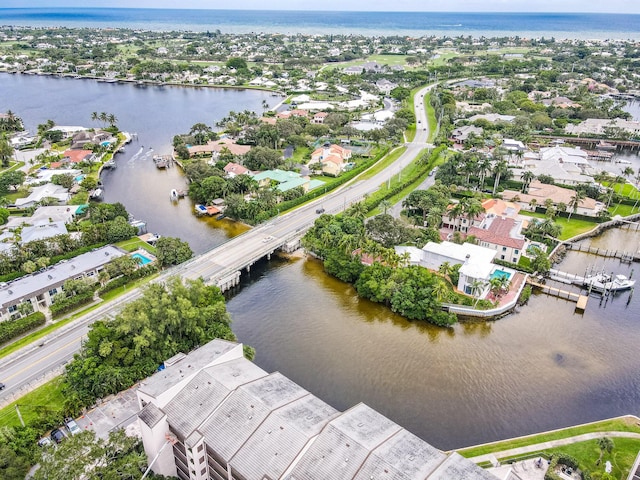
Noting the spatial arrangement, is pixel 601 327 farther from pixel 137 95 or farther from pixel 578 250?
pixel 137 95

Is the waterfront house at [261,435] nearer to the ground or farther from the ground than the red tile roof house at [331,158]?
farther from the ground

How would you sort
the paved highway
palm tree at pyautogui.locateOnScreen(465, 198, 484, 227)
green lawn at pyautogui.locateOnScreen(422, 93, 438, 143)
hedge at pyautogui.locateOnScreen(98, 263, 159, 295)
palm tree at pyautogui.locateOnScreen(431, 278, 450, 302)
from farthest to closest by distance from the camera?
1. green lawn at pyautogui.locateOnScreen(422, 93, 438, 143)
2. palm tree at pyautogui.locateOnScreen(465, 198, 484, 227)
3. hedge at pyautogui.locateOnScreen(98, 263, 159, 295)
4. palm tree at pyautogui.locateOnScreen(431, 278, 450, 302)
5. the paved highway

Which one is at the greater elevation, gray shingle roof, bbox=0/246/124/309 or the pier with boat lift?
gray shingle roof, bbox=0/246/124/309

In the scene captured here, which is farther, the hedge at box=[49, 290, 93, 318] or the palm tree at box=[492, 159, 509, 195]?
the palm tree at box=[492, 159, 509, 195]

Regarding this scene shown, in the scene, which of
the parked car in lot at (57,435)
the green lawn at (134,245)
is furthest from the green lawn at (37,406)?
the green lawn at (134,245)

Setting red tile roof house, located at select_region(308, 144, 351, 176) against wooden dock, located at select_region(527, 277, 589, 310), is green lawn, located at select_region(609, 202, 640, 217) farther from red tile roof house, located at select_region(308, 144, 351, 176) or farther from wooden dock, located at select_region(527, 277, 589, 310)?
red tile roof house, located at select_region(308, 144, 351, 176)

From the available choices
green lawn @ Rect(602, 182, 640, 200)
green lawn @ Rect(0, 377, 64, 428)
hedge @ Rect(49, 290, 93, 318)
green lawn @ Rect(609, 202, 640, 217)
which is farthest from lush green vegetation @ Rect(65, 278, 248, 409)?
green lawn @ Rect(602, 182, 640, 200)

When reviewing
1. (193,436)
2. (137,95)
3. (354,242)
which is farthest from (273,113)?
(193,436)

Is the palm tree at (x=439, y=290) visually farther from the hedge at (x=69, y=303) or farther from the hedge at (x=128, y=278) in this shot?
the hedge at (x=69, y=303)
